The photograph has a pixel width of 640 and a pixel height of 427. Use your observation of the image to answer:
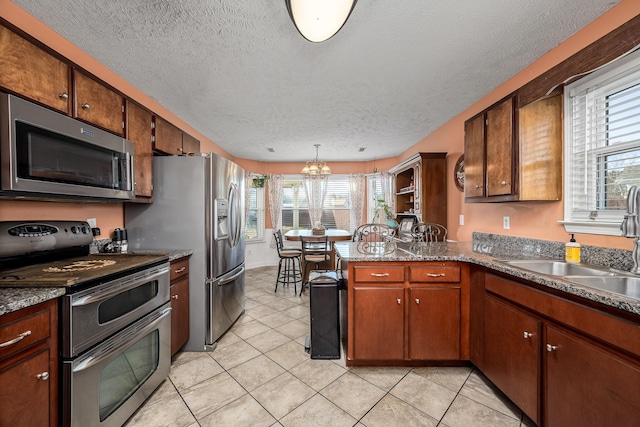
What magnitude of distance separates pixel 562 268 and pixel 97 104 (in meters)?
3.32

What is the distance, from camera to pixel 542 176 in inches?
73.5

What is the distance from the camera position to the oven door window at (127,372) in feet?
4.33

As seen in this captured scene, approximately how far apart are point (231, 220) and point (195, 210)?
0.42 metres

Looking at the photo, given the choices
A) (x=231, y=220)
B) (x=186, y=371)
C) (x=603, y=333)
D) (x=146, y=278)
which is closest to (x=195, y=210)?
(x=231, y=220)

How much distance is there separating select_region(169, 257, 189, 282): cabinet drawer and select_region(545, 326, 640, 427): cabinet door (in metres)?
2.50

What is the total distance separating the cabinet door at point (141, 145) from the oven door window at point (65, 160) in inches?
9.6

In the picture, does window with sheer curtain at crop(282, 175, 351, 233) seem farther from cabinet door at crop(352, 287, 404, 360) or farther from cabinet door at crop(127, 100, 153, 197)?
cabinet door at crop(352, 287, 404, 360)

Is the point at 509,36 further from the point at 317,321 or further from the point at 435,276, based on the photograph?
the point at 317,321

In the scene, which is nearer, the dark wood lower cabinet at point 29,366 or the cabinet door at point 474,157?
the dark wood lower cabinet at point 29,366

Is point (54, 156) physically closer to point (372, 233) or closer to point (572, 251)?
point (572, 251)

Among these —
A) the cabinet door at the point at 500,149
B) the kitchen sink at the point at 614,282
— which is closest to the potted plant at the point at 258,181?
the cabinet door at the point at 500,149

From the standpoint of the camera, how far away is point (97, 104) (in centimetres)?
171

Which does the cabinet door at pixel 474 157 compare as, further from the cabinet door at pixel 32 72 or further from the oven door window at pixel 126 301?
the cabinet door at pixel 32 72

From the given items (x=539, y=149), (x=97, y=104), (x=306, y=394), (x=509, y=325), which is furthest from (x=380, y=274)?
(x=97, y=104)
